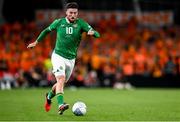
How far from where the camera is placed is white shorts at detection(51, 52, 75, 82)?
1310cm

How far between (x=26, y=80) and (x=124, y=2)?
1028 cm

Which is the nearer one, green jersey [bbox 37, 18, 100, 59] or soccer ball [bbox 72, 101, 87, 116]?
soccer ball [bbox 72, 101, 87, 116]

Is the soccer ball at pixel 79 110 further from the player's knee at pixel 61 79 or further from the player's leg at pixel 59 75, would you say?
the player's knee at pixel 61 79

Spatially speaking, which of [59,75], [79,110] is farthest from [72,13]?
[79,110]

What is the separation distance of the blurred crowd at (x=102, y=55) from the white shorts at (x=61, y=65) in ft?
48.6

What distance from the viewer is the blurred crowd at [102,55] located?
28.8 meters

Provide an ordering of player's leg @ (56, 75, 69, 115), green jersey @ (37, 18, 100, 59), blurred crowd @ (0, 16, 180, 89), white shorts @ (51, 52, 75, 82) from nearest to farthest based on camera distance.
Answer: player's leg @ (56, 75, 69, 115) < white shorts @ (51, 52, 75, 82) < green jersey @ (37, 18, 100, 59) < blurred crowd @ (0, 16, 180, 89)

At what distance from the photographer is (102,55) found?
3161cm

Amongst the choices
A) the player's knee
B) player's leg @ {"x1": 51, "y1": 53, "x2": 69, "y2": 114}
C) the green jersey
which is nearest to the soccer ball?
player's leg @ {"x1": 51, "y1": 53, "x2": 69, "y2": 114}

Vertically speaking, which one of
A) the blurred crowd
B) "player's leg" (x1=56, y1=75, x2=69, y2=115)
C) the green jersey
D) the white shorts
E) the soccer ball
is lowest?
the blurred crowd

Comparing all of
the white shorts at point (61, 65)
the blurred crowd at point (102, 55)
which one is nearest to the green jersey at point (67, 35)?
the white shorts at point (61, 65)

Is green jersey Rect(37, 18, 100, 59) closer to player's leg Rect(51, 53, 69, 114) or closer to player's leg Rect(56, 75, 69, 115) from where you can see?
player's leg Rect(51, 53, 69, 114)

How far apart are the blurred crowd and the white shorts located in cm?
1481

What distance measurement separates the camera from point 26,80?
28625 mm
